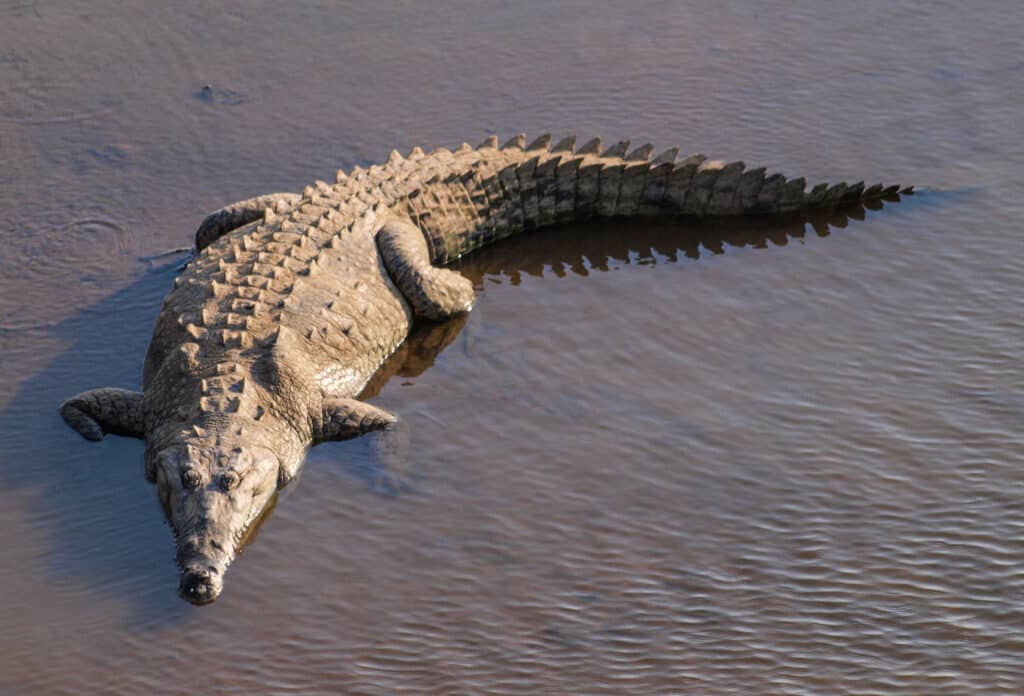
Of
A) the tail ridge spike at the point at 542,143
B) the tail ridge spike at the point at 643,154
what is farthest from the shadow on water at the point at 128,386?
the tail ridge spike at the point at 542,143

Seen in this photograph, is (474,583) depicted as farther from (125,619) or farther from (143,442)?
(143,442)

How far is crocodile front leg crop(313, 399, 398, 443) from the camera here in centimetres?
709

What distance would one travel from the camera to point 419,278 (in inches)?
319

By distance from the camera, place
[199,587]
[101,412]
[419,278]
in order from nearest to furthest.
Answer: [199,587]
[101,412]
[419,278]

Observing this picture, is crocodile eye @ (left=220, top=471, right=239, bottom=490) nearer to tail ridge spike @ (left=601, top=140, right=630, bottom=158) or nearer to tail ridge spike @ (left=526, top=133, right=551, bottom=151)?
tail ridge spike @ (left=526, top=133, right=551, bottom=151)

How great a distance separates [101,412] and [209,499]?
47.9 inches

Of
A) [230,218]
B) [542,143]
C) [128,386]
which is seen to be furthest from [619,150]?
[128,386]

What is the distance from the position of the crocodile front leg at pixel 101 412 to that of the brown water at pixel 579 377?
0.42ft

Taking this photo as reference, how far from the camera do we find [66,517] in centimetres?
647

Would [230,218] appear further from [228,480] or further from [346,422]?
[228,480]

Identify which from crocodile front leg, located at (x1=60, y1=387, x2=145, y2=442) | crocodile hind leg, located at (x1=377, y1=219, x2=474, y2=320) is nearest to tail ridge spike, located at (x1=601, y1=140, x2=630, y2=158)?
crocodile hind leg, located at (x1=377, y1=219, x2=474, y2=320)

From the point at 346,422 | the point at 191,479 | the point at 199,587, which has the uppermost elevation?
the point at 346,422

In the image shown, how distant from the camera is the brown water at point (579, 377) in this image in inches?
221

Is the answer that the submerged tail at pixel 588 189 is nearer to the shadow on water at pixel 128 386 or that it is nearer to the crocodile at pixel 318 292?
the crocodile at pixel 318 292
